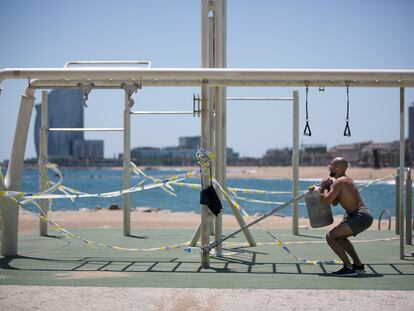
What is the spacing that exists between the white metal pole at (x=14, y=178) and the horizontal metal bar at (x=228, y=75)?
3.59 ft

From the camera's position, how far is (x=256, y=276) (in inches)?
339

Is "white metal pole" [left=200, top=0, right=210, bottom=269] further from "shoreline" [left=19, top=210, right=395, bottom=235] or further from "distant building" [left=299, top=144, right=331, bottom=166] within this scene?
"distant building" [left=299, top=144, right=331, bottom=166]

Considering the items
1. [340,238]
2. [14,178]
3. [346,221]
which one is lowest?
[340,238]

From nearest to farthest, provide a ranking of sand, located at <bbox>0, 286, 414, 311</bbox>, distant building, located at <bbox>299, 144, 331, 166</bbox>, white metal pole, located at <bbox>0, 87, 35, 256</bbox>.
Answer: sand, located at <bbox>0, 286, 414, 311</bbox>, white metal pole, located at <bbox>0, 87, 35, 256</bbox>, distant building, located at <bbox>299, 144, 331, 166</bbox>

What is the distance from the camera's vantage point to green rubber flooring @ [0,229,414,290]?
26.6 ft

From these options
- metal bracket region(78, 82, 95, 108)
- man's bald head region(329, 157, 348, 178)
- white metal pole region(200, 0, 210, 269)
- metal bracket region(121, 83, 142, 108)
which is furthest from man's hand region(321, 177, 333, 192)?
metal bracket region(78, 82, 95, 108)

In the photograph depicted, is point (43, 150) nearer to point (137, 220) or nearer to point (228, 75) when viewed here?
point (228, 75)

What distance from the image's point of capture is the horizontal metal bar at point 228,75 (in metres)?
9.30

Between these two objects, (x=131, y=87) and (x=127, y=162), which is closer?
(x=131, y=87)

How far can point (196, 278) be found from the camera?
8.44 metres

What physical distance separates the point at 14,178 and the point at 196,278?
369cm

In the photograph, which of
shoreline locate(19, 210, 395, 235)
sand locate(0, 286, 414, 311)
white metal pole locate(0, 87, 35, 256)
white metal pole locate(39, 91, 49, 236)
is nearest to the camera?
sand locate(0, 286, 414, 311)

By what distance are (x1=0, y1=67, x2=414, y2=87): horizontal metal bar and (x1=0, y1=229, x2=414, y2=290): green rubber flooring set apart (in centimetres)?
263

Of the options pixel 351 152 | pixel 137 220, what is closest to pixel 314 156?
pixel 351 152
